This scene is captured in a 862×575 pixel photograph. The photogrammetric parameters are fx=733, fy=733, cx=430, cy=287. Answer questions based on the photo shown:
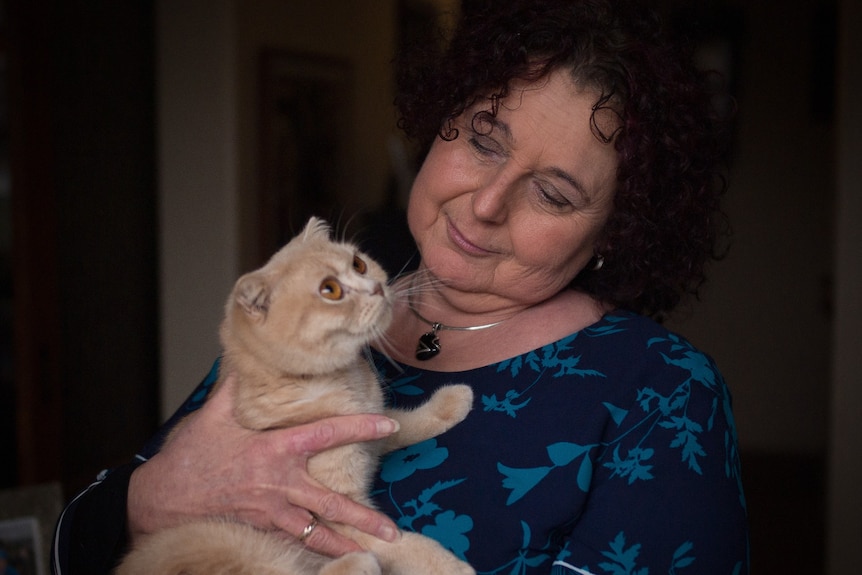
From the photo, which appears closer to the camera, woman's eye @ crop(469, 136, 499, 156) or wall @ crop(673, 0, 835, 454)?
woman's eye @ crop(469, 136, 499, 156)

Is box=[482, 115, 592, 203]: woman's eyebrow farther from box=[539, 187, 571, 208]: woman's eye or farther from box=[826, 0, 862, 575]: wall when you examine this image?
box=[826, 0, 862, 575]: wall

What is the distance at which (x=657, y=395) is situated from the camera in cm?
131

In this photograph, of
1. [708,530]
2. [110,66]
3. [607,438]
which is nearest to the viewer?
[708,530]

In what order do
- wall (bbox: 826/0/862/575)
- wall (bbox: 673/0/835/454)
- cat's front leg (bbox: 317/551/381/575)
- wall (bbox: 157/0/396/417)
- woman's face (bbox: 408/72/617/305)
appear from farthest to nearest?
wall (bbox: 673/0/835/454)
wall (bbox: 157/0/396/417)
wall (bbox: 826/0/862/575)
woman's face (bbox: 408/72/617/305)
cat's front leg (bbox: 317/551/381/575)

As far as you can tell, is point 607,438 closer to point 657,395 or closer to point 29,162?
point 657,395

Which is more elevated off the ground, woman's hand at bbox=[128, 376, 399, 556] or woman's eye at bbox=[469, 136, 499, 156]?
woman's eye at bbox=[469, 136, 499, 156]

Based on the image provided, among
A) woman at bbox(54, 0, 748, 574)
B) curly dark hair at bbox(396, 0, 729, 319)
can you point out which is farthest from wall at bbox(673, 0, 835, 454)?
woman at bbox(54, 0, 748, 574)

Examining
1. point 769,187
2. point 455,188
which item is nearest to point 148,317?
point 455,188

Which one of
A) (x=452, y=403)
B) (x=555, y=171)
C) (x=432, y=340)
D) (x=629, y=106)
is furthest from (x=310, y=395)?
(x=629, y=106)

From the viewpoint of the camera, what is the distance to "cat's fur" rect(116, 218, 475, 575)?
1.19m

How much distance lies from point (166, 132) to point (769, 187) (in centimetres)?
398

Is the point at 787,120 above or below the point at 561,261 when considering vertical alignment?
above

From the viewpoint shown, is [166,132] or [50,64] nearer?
[50,64]

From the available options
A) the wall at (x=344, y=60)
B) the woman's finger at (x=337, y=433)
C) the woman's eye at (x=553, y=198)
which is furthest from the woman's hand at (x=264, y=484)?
the wall at (x=344, y=60)
